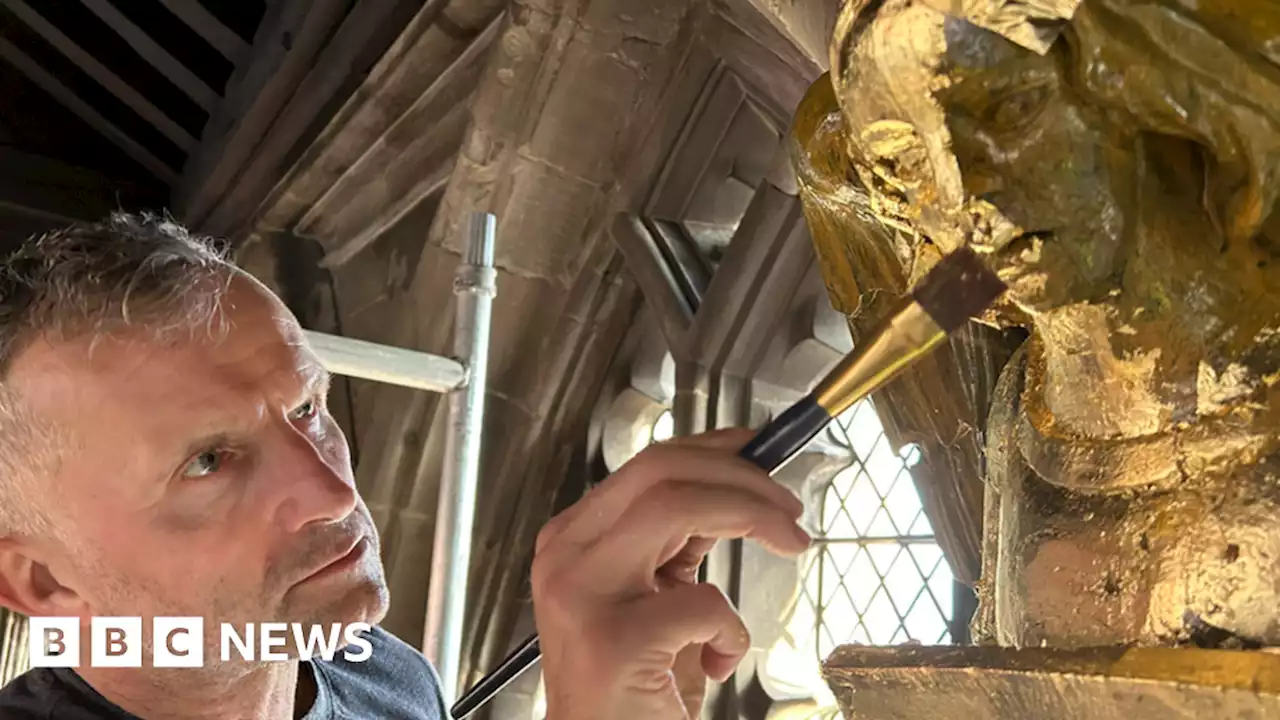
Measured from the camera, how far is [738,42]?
1.83 m

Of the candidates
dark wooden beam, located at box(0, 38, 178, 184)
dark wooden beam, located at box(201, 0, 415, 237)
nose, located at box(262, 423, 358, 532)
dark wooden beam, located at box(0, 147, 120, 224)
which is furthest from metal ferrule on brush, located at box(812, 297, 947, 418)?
dark wooden beam, located at box(0, 38, 178, 184)

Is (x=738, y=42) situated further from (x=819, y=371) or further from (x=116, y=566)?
(x=116, y=566)

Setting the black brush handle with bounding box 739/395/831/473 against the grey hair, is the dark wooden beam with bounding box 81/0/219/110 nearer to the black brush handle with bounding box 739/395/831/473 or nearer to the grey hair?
the grey hair

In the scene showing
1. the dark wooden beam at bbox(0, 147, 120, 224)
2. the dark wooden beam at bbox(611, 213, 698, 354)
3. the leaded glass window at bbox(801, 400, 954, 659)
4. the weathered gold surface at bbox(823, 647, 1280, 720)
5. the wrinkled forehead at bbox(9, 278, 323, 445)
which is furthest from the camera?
the dark wooden beam at bbox(0, 147, 120, 224)

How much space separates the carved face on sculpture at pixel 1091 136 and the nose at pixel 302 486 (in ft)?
1.83

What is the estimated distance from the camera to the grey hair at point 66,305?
2.60ft

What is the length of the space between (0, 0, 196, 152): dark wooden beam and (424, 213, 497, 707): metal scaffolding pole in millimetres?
2297

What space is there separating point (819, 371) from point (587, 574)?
4.54ft

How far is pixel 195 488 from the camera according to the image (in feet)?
2.64

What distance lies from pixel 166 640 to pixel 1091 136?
2.42ft

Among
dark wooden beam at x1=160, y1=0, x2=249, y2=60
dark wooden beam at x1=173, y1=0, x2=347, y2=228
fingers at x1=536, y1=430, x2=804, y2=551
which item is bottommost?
fingers at x1=536, y1=430, x2=804, y2=551

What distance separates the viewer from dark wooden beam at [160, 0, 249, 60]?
325 cm

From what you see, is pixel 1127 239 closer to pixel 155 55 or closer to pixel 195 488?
pixel 195 488

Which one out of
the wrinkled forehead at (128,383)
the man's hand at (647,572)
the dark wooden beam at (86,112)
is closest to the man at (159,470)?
the wrinkled forehead at (128,383)
